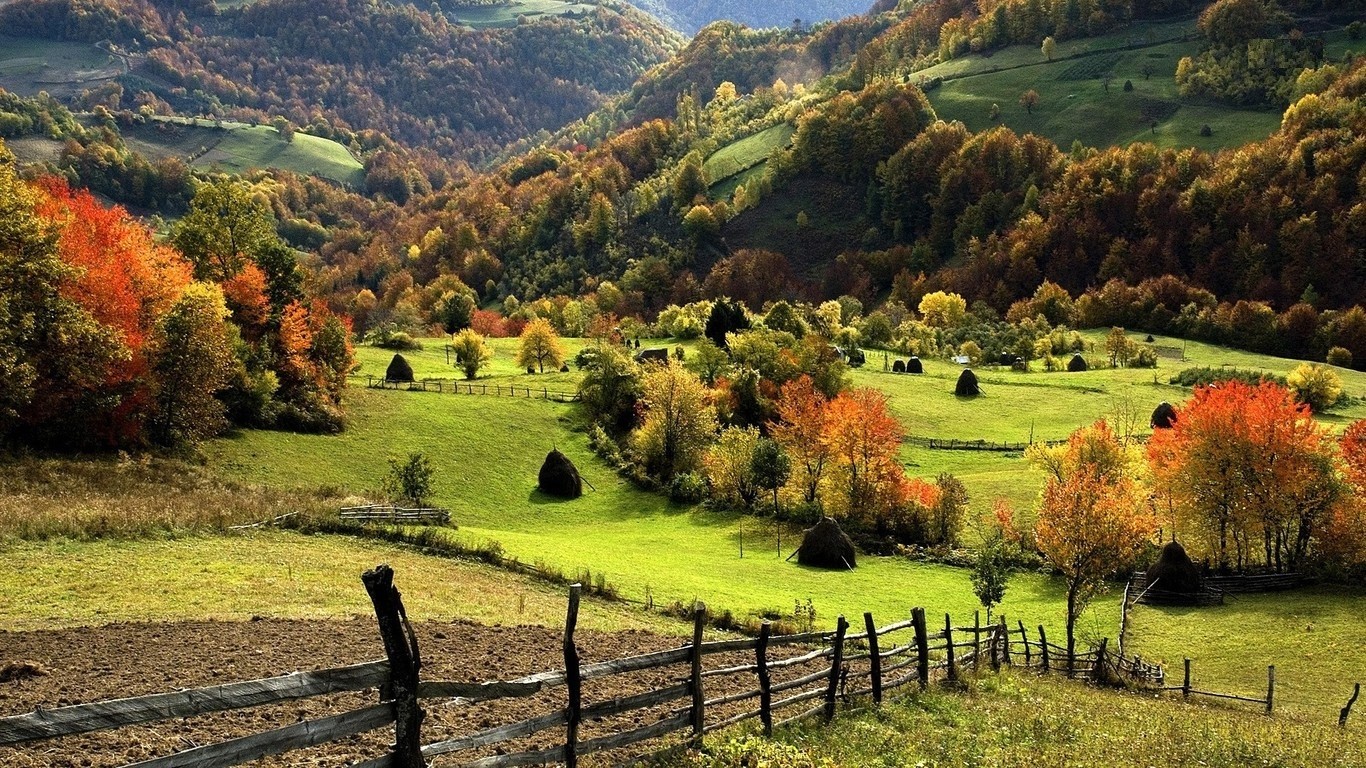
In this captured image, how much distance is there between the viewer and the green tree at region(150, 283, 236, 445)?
161 feet

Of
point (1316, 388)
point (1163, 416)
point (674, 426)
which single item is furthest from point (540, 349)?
point (1316, 388)

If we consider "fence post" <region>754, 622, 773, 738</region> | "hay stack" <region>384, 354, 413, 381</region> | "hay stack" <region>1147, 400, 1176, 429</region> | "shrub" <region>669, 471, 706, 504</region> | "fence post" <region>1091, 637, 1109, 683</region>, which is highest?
"hay stack" <region>384, 354, 413, 381</region>

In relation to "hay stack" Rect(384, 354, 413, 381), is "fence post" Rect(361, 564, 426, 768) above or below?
below

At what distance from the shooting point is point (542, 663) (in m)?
18.6

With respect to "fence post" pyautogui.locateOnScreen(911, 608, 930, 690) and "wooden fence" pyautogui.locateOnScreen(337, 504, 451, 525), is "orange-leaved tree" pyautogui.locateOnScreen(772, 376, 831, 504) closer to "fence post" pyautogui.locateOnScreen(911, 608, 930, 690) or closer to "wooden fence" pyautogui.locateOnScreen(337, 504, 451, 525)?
"wooden fence" pyautogui.locateOnScreen(337, 504, 451, 525)

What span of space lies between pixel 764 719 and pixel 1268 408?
1843 inches

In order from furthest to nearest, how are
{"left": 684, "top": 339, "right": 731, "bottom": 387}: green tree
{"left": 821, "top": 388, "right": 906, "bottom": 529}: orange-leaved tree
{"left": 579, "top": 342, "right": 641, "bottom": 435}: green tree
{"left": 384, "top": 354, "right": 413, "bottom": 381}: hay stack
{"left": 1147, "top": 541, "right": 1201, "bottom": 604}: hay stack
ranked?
{"left": 384, "top": 354, "right": 413, "bottom": 381}: hay stack
{"left": 684, "top": 339, "right": 731, "bottom": 387}: green tree
{"left": 579, "top": 342, "right": 641, "bottom": 435}: green tree
{"left": 821, "top": 388, "right": 906, "bottom": 529}: orange-leaved tree
{"left": 1147, "top": 541, "right": 1201, "bottom": 604}: hay stack

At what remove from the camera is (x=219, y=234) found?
5922 cm

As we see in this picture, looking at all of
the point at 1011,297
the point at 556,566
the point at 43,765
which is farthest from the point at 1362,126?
the point at 43,765

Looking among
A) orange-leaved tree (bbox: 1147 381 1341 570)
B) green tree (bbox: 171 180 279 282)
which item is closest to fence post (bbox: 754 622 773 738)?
orange-leaved tree (bbox: 1147 381 1341 570)

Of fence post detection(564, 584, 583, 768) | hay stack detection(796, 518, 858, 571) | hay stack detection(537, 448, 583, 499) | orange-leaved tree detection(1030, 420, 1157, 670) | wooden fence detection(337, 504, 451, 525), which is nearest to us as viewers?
fence post detection(564, 584, 583, 768)

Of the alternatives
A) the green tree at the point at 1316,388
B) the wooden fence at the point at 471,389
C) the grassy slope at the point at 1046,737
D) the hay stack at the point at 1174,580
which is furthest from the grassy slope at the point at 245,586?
the green tree at the point at 1316,388

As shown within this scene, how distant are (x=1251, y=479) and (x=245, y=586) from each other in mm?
50404

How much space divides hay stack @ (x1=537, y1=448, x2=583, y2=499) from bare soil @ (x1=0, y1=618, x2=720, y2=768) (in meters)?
37.3
